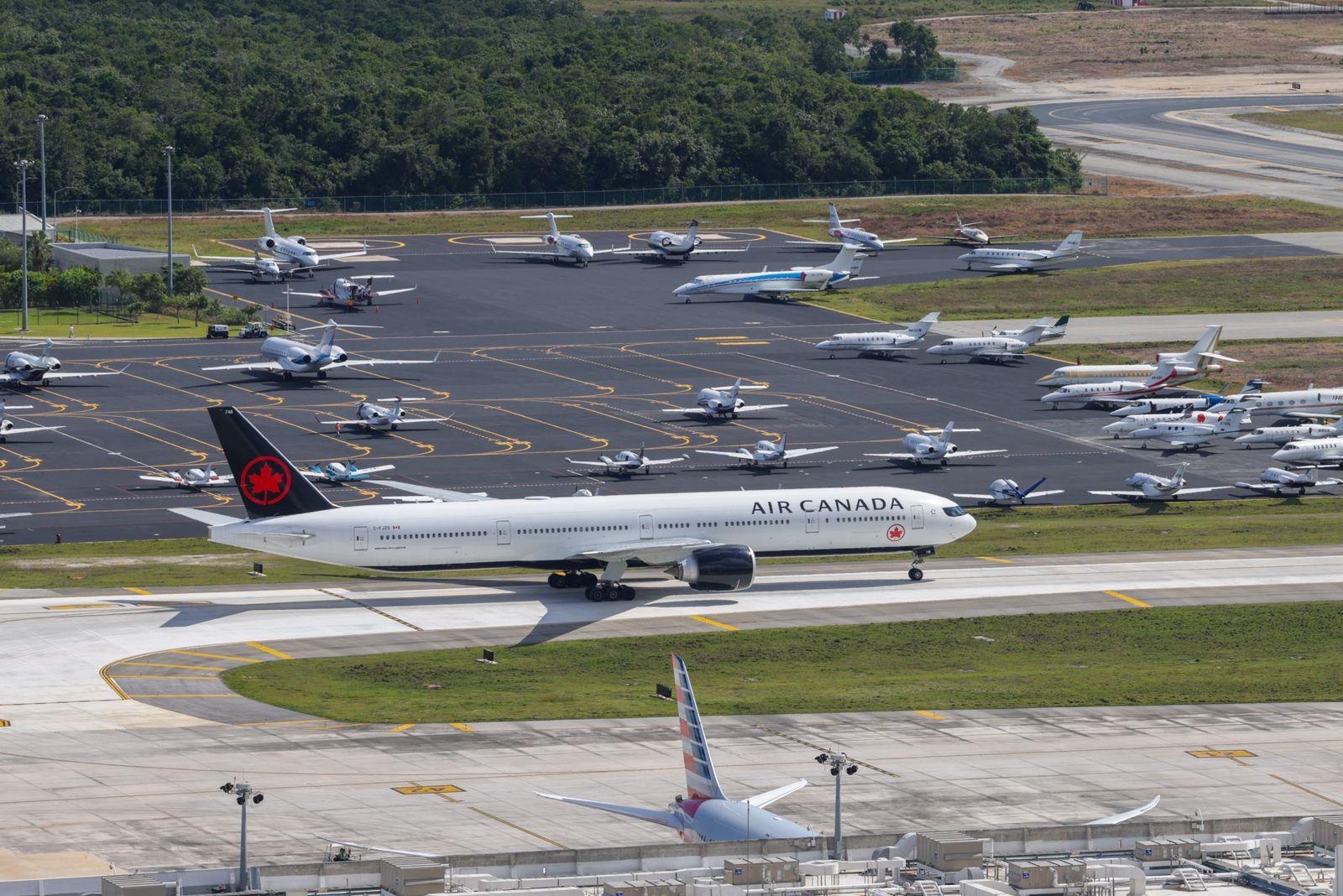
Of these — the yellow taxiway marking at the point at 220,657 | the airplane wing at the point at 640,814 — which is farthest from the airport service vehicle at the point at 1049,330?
the airplane wing at the point at 640,814

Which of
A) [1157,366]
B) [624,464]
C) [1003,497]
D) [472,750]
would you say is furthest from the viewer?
[1157,366]

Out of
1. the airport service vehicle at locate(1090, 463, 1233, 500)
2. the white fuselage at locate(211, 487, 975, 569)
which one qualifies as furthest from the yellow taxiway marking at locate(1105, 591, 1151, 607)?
the airport service vehicle at locate(1090, 463, 1233, 500)

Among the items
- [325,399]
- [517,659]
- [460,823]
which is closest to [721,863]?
[460,823]

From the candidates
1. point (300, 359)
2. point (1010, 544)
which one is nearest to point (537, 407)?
point (300, 359)

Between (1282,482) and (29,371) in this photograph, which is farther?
(29,371)

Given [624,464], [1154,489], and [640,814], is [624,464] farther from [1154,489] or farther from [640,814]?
[640,814]

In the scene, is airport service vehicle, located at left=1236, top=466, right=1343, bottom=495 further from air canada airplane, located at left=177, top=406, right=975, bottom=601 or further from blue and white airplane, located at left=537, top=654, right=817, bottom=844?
blue and white airplane, located at left=537, top=654, right=817, bottom=844

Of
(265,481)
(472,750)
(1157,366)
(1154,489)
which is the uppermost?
(1157,366)

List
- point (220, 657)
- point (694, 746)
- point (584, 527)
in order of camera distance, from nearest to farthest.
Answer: point (694, 746) < point (220, 657) < point (584, 527)
